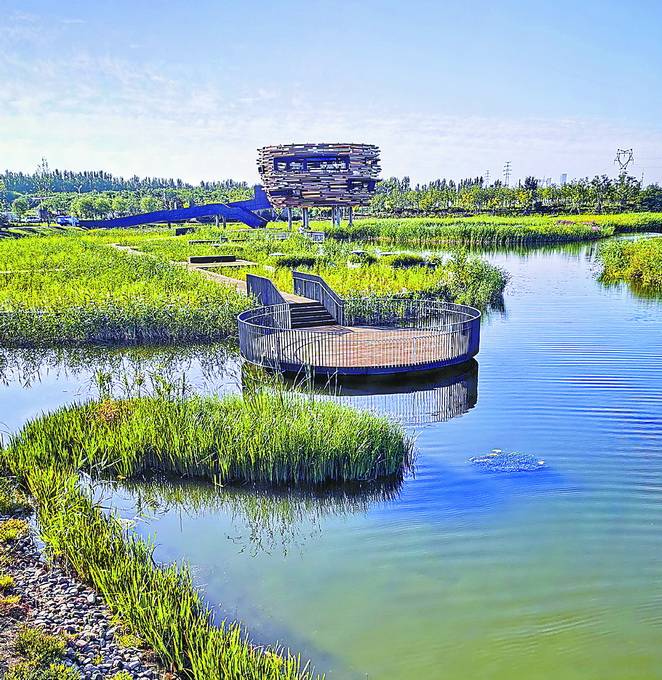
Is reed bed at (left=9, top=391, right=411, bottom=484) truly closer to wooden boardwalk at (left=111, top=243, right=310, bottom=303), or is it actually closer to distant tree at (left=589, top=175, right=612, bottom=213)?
wooden boardwalk at (left=111, top=243, right=310, bottom=303)

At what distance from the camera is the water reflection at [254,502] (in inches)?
416

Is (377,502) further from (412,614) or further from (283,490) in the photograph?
(412,614)

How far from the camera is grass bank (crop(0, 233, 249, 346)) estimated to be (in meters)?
21.3

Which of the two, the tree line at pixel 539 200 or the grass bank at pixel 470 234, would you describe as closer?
the grass bank at pixel 470 234

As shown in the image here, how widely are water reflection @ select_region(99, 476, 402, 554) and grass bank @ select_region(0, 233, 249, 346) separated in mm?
10433

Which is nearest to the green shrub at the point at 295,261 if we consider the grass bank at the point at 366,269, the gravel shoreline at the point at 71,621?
the grass bank at the point at 366,269

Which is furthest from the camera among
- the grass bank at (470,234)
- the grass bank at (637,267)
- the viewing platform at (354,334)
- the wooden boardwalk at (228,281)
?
the grass bank at (470,234)

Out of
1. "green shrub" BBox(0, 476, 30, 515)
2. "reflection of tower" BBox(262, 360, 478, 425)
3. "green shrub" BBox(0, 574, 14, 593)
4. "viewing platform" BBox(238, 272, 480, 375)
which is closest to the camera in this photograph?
"green shrub" BBox(0, 574, 14, 593)

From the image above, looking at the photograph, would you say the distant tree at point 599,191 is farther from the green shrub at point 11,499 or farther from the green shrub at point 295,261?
the green shrub at point 11,499

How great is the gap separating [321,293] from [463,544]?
45.1 feet

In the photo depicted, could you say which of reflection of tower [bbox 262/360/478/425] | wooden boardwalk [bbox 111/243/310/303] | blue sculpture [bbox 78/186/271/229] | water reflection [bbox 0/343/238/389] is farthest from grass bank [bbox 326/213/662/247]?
reflection of tower [bbox 262/360/478/425]

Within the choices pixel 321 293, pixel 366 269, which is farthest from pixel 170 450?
pixel 366 269

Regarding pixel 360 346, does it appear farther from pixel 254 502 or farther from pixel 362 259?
pixel 362 259

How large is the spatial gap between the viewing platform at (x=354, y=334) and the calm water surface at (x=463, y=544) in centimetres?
94
